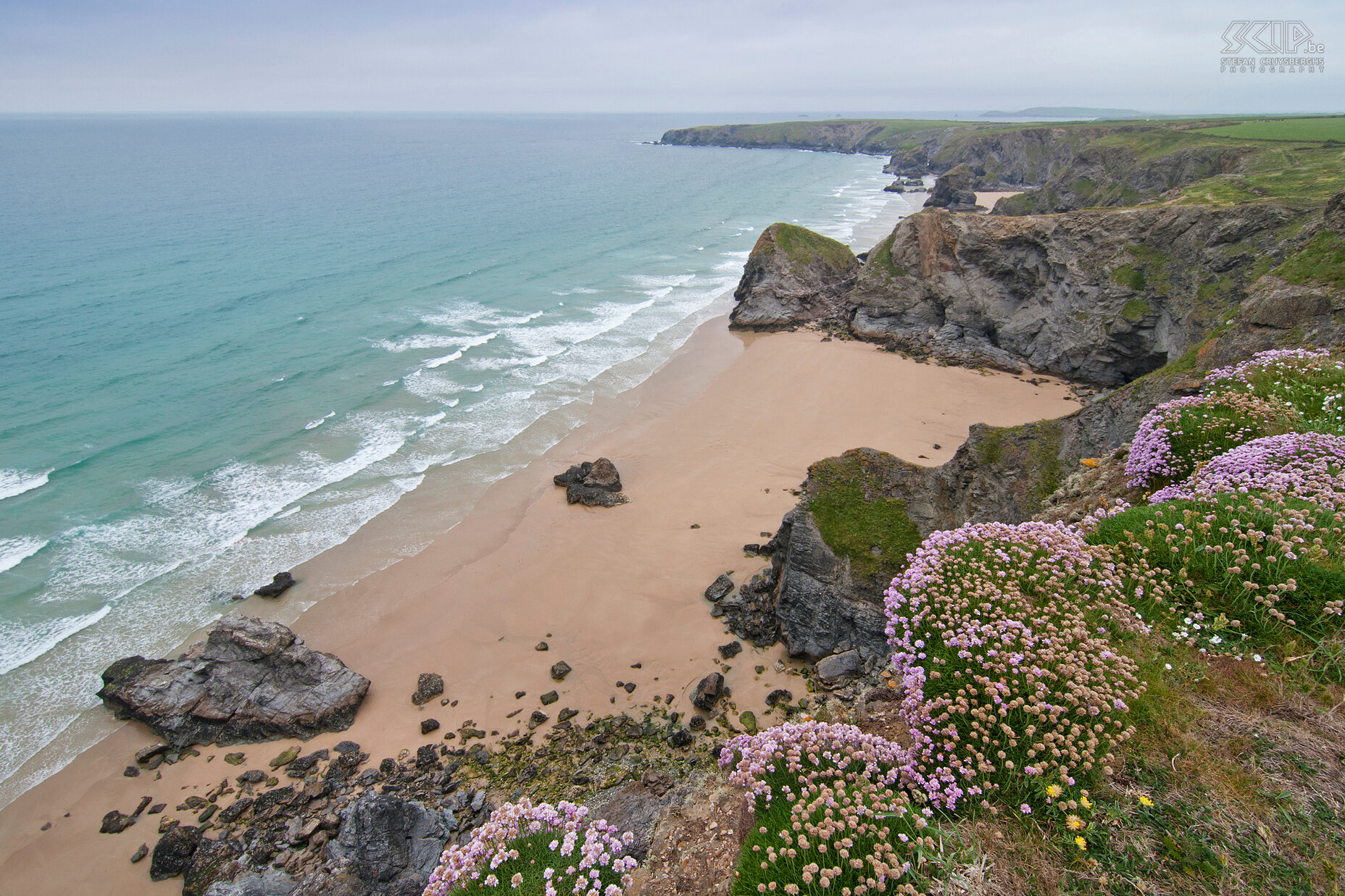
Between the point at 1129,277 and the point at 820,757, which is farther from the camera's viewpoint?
the point at 1129,277

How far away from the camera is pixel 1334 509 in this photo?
756 centimetres

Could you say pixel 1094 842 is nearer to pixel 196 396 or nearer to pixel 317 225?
pixel 196 396

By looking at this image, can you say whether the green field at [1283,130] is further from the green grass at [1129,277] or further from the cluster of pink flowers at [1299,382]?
the cluster of pink flowers at [1299,382]

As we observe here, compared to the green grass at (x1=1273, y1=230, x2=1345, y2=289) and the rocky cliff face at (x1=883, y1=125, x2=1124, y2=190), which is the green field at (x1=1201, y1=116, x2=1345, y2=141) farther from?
the green grass at (x1=1273, y1=230, x2=1345, y2=289)

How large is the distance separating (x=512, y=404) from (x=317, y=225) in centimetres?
5404

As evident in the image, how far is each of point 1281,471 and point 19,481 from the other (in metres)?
36.4

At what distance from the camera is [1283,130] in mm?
59594

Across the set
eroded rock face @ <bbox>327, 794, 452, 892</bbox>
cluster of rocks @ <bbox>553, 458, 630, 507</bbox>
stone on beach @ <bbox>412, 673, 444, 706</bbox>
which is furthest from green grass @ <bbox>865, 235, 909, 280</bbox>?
eroded rock face @ <bbox>327, 794, 452, 892</bbox>

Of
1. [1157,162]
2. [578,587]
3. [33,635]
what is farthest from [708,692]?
[1157,162]

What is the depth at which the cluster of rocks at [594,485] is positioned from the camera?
2214 centimetres

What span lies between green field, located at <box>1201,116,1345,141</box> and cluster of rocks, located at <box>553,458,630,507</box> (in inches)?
2476

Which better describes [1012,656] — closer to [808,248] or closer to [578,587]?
[578,587]

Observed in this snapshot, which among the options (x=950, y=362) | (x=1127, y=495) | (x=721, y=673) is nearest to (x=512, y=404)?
(x=721, y=673)

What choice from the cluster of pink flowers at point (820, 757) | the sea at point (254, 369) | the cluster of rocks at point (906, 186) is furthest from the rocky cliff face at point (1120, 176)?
the cluster of pink flowers at point (820, 757)
